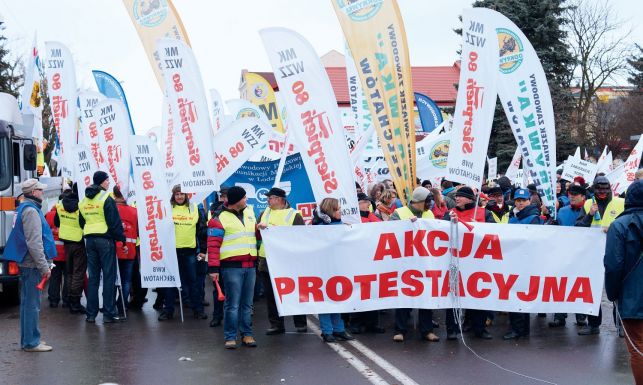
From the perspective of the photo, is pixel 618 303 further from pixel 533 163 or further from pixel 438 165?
pixel 438 165

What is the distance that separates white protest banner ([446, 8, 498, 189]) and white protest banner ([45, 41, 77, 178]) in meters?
8.20

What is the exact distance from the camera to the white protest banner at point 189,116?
1066 centimetres

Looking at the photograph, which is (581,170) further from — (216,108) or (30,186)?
(30,186)

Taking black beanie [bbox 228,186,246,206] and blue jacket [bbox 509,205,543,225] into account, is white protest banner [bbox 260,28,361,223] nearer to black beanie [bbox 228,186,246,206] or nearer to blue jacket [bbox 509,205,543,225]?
black beanie [bbox 228,186,246,206]

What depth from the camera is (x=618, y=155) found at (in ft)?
161

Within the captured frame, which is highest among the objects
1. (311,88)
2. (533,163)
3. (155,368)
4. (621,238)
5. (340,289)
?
(311,88)

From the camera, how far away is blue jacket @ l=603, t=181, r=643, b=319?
6191 mm

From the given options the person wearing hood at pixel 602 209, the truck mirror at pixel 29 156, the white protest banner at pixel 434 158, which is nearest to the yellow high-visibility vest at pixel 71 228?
the truck mirror at pixel 29 156

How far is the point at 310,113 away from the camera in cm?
963

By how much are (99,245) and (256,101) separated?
9.39m

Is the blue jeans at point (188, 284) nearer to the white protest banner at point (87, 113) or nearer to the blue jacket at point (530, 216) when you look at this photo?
the white protest banner at point (87, 113)

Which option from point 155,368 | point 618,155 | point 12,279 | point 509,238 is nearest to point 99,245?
point 12,279

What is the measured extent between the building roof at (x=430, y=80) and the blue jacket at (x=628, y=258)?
78763 mm

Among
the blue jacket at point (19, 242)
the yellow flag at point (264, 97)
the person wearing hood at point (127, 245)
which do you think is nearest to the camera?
the blue jacket at point (19, 242)
